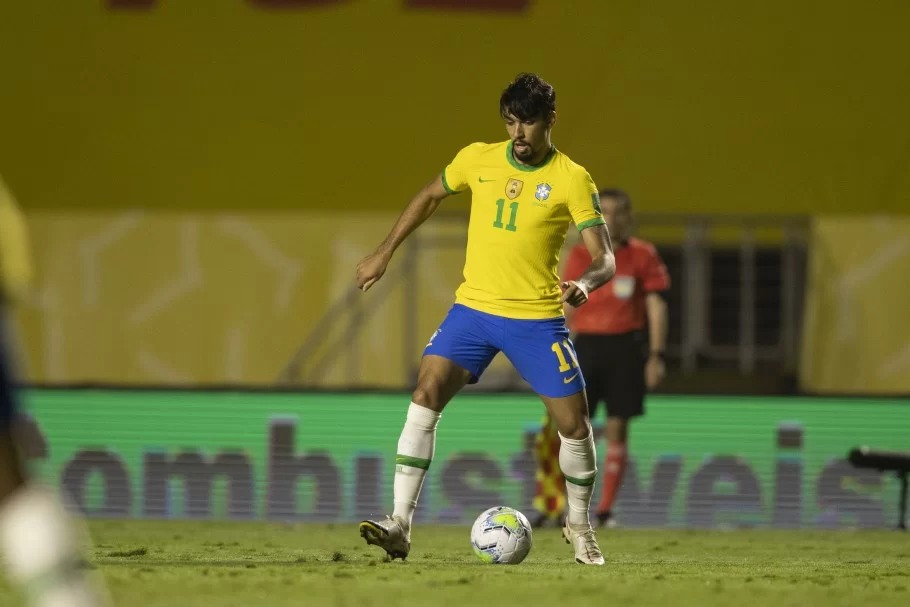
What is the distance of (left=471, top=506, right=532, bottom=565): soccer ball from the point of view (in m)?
7.40

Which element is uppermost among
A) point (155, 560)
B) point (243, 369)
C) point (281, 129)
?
point (281, 129)

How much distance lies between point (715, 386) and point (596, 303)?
284cm

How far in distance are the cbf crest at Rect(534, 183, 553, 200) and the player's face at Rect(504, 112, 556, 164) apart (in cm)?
13

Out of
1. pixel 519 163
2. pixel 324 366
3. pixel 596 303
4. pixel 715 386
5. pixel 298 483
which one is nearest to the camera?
pixel 519 163

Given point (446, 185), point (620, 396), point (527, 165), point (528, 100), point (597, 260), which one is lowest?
point (620, 396)

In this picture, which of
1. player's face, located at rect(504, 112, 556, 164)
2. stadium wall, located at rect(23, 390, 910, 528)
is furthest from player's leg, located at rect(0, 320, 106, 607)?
stadium wall, located at rect(23, 390, 910, 528)

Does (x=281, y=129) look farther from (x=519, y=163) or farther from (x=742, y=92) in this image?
(x=519, y=163)

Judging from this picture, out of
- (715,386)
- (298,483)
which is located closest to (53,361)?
(298,483)

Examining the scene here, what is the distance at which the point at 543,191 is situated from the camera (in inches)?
282

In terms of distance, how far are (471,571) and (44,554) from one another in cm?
297

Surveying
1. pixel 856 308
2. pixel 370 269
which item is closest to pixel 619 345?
pixel 370 269

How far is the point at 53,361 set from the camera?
1445 centimetres

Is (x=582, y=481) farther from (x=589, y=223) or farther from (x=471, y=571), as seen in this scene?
(x=589, y=223)

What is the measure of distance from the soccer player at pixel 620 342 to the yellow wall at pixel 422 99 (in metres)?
4.28
